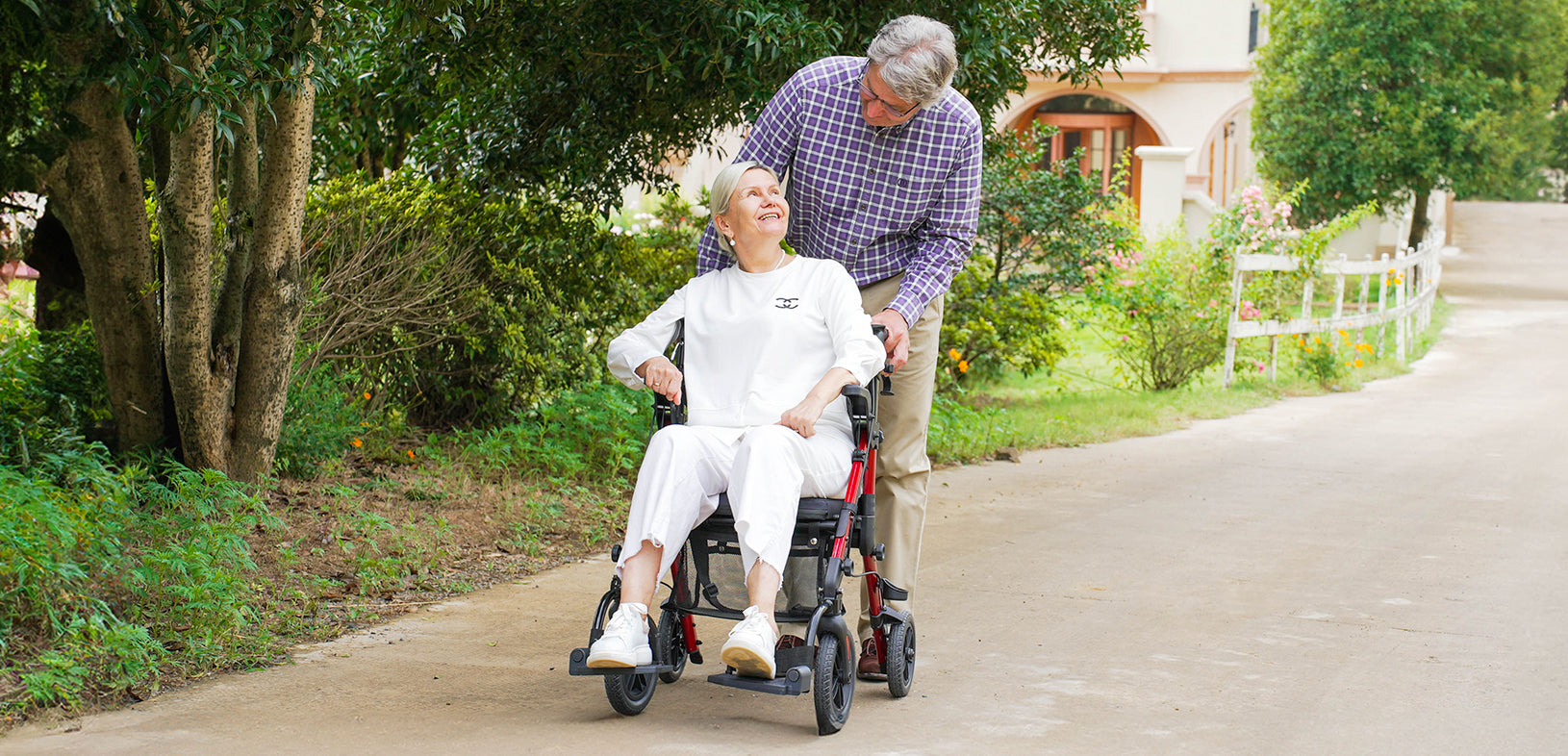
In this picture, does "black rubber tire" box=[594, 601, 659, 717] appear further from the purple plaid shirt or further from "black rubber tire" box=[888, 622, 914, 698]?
the purple plaid shirt

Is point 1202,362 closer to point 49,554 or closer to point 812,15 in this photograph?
point 812,15

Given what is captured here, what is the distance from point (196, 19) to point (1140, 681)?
3512mm

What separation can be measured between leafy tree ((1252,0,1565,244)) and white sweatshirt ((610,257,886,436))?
66.4 feet

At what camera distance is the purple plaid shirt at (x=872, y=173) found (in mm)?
4414

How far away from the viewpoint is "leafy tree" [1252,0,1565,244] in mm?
22109

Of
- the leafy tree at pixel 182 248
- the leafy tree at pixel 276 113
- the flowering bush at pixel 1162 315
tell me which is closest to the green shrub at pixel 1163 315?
the flowering bush at pixel 1162 315

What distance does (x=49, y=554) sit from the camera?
436cm

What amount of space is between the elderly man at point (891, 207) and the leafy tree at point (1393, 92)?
1970cm

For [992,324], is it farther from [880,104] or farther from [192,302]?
[880,104]

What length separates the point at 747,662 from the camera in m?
3.69

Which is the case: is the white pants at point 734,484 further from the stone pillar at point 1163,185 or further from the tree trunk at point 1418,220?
the tree trunk at point 1418,220

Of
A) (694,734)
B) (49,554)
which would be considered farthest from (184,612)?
→ (694,734)

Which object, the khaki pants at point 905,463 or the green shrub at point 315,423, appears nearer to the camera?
the khaki pants at point 905,463

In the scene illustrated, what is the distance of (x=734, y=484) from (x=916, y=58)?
4.22 feet
